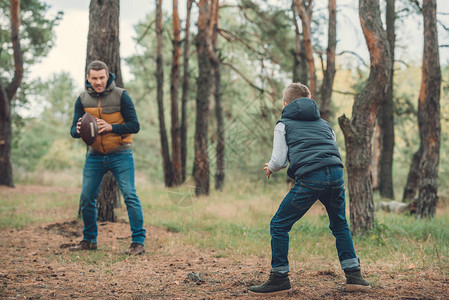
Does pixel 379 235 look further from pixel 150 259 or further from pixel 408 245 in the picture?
pixel 150 259

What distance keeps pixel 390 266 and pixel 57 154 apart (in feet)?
101

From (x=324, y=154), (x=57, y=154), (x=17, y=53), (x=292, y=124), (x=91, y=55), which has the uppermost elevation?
(x=17, y=53)

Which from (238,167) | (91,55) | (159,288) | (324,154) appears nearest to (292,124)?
(324,154)

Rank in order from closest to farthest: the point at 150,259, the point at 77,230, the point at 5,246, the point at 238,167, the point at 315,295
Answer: the point at 315,295 → the point at 150,259 → the point at 5,246 → the point at 77,230 → the point at 238,167

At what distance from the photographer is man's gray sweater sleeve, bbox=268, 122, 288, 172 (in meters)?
3.48

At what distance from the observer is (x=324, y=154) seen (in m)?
3.43

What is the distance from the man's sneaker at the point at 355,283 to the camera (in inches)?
136

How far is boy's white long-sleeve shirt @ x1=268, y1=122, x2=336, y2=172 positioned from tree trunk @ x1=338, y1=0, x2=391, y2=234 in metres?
2.82

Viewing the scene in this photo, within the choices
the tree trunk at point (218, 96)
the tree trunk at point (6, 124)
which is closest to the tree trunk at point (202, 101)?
the tree trunk at point (218, 96)

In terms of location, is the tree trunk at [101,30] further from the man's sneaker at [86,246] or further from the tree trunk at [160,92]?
the tree trunk at [160,92]

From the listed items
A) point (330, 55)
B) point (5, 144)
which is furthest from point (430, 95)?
point (5, 144)

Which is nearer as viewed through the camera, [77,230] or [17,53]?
[77,230]

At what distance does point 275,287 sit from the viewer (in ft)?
11.2

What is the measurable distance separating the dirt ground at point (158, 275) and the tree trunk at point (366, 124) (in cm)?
162
